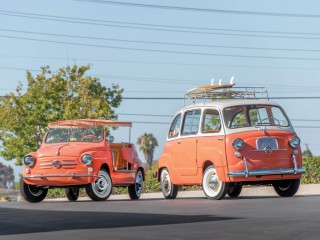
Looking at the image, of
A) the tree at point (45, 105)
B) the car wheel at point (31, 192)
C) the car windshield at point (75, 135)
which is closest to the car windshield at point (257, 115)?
the car windshield at point (75, 135)

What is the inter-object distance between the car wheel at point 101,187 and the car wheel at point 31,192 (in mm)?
1610

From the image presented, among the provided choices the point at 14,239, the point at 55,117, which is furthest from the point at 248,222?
the point at 55,117

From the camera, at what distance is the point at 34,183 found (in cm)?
2053

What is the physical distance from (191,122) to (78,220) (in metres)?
6.88

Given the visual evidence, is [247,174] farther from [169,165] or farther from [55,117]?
[55,117]

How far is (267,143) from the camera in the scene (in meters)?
18.3

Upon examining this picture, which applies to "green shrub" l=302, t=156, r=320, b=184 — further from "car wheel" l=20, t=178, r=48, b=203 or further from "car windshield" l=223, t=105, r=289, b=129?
"car wheel" l=20, t=178, r=48, b=203

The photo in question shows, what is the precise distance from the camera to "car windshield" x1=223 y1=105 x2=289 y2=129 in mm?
18938

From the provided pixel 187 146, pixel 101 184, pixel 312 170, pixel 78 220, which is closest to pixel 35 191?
pixel 101 184

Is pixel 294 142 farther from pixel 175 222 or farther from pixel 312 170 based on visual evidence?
pixel 312 170

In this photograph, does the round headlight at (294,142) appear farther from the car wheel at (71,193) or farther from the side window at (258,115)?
the car wheel at (71,193)

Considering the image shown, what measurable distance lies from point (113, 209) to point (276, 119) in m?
4.84

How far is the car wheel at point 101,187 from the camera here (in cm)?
2023

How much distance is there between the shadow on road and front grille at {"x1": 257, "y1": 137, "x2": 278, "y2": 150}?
14.6 ft
